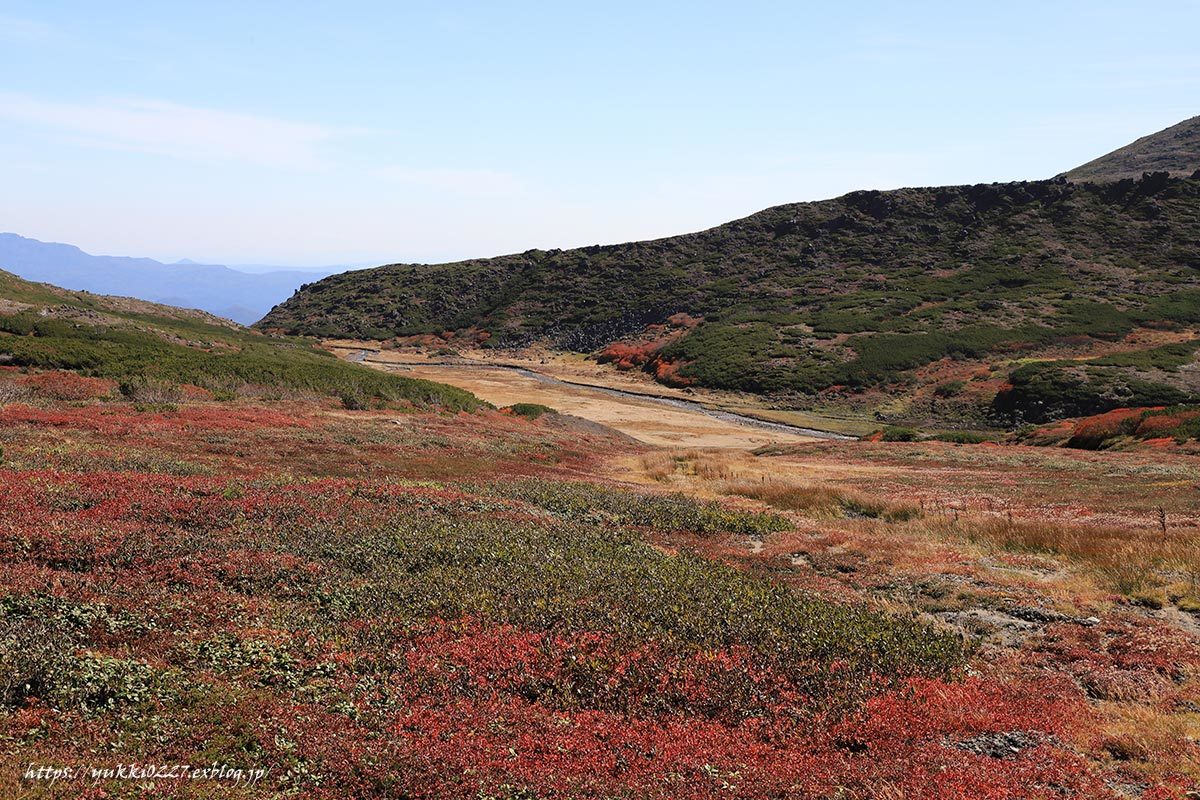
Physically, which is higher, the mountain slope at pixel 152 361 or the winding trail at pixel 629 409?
the mountain slope at pixel 152 361

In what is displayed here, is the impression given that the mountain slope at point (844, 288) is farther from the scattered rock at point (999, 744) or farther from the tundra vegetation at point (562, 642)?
the scattered rock at point (999, 744)

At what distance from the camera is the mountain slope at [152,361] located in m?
40.7

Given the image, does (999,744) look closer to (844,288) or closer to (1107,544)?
(1107,544)

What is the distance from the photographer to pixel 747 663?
913 cm

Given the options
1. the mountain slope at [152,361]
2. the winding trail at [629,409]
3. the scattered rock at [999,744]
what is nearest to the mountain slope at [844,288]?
the winding trail at [629,409]

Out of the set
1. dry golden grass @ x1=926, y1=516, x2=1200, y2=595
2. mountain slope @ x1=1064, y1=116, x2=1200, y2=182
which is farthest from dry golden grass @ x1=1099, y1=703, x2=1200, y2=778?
mountain slope @ x1=1064, y1=116, x2=1200, y2=182

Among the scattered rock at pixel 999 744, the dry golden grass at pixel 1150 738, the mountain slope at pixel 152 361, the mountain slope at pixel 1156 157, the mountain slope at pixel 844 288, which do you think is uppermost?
the mountain slope at pixel 1156 157

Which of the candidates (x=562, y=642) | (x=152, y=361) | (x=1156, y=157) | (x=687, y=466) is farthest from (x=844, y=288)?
(x=1156, y=157)

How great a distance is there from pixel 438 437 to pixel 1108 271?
113 m

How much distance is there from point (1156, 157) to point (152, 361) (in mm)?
217658

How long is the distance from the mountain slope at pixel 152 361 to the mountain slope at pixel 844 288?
154 ft

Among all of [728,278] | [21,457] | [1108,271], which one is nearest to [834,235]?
[728,278]

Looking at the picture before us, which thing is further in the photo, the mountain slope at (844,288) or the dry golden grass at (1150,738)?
the mountain slope at (844,288)

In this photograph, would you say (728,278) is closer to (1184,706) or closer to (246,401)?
(246,401)
